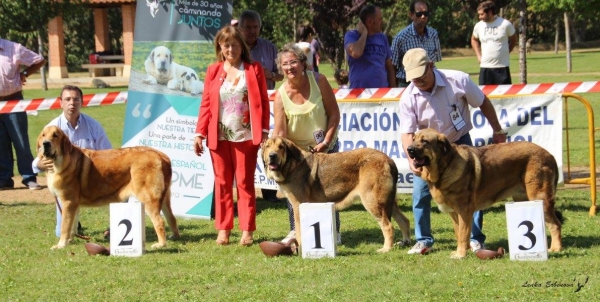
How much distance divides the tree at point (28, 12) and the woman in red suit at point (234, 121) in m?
24.2

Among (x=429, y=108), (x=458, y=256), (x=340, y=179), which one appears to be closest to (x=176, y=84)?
(x=340, y=179)

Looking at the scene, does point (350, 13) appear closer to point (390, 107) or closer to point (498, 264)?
point (390, 107)

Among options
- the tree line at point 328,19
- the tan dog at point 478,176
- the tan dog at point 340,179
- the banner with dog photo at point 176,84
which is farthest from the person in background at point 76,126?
the tree line at point 328,19

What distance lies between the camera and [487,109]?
7.40 meters

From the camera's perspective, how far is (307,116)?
26.1ft

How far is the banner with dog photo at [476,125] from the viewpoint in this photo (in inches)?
383

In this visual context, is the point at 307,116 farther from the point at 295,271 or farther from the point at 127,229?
the point at 127,229

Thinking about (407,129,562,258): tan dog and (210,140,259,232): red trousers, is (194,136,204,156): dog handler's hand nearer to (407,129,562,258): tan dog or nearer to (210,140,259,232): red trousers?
(210,140,259,232): red trousers

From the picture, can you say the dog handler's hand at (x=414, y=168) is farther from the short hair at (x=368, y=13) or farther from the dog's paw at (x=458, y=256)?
the short hair at (x=368, y=13)

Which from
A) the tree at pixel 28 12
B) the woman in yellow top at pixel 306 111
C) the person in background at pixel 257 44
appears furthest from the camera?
the tree at pixel 28 12

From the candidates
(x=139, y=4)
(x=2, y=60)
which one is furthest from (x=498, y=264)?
(x=2, y=60)

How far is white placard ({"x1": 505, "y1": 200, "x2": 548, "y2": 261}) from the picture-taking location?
6.73m

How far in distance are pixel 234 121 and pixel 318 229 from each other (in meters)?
1.51

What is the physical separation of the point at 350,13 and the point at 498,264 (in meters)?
16.8
